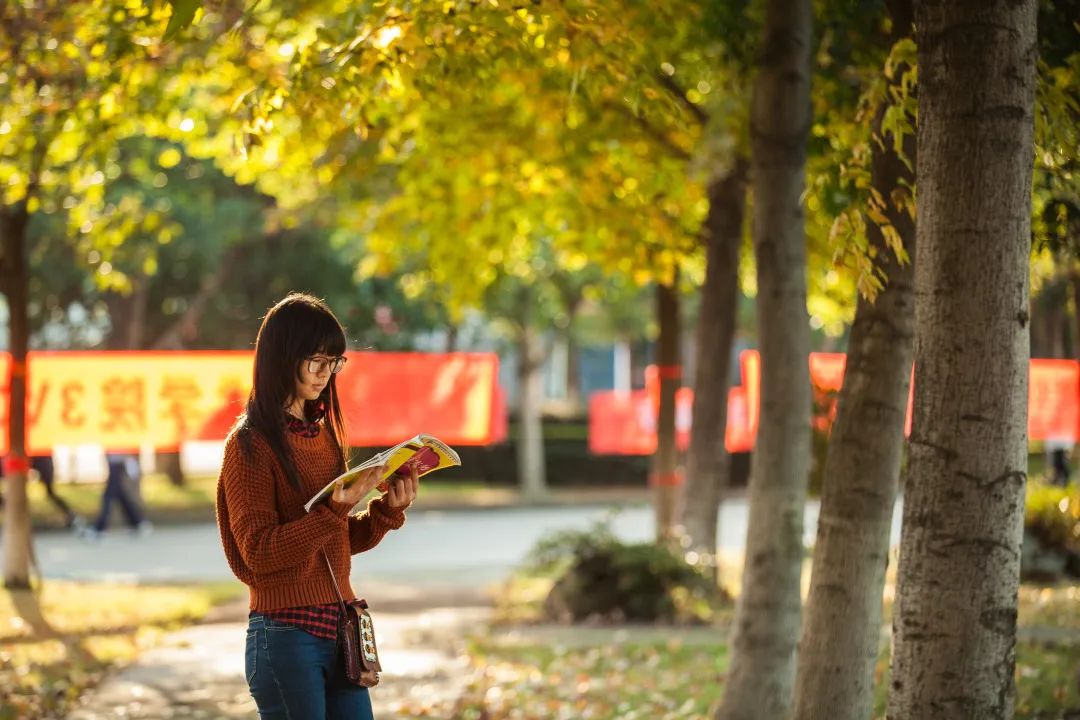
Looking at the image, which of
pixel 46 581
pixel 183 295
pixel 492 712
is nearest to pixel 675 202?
pixel 492 712

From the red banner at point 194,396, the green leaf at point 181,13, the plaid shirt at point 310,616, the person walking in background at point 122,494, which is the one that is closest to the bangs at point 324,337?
the plaid shirt at point 310,616

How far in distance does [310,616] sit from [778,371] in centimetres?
348

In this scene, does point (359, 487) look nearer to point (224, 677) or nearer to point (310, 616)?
point (310, 616)

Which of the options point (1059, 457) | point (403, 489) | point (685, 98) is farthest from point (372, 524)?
point (1059, 457)

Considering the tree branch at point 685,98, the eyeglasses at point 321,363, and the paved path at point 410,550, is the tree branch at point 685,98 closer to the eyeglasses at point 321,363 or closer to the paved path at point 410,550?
the paved path at point 410,550

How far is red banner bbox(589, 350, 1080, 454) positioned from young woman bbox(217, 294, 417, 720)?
9.22 feet

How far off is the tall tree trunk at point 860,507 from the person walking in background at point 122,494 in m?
15.0

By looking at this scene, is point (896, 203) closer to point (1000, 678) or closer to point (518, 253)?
point (1000, 678)

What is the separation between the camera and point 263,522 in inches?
150

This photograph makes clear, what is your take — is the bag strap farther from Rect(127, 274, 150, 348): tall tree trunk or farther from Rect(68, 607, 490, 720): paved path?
Rect(127, 274, 150, 348): tall tree trunk

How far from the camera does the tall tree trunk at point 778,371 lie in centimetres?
682

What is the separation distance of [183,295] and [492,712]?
21086 mm

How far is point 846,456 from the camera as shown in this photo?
5.65 metres

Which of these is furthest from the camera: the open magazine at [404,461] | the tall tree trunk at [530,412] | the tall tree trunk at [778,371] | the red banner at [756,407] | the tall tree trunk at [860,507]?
the tall tree trunk at [530,412]
